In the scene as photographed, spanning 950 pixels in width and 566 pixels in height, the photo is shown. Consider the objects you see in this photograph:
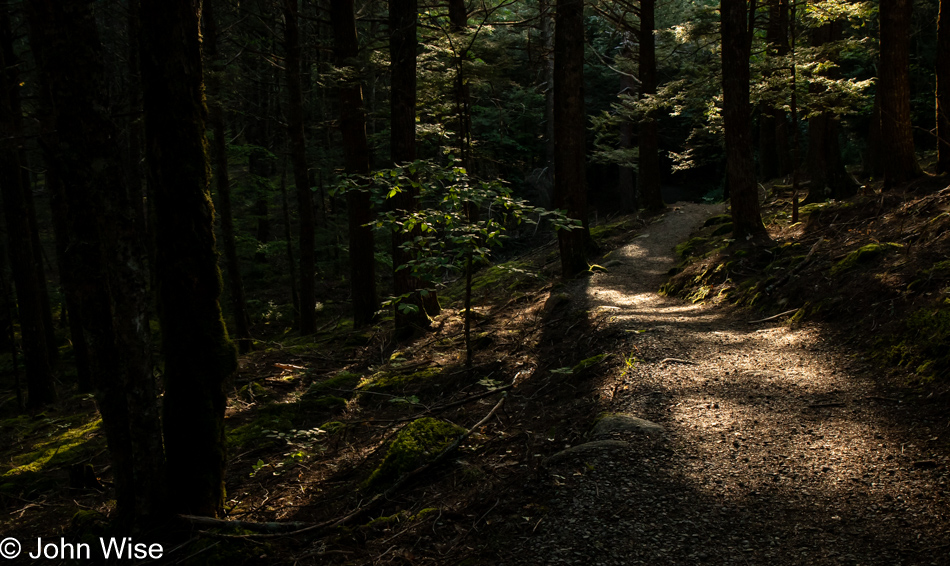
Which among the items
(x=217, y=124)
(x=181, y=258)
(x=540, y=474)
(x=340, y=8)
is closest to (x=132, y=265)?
(x=181, y=258)

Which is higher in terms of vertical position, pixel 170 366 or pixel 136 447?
pixel 170 366

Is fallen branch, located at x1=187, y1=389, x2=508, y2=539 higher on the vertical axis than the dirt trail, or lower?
lower

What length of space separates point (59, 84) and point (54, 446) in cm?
586

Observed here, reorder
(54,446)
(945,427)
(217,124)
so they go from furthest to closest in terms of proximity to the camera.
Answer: (217,124)
(54,446)
(945,427)

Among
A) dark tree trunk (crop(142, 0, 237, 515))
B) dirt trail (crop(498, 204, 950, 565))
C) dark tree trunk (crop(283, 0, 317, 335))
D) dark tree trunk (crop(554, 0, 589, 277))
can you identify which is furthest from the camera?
dark tree trunk (crop(283, 0, 317, 335))

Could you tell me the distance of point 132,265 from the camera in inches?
147

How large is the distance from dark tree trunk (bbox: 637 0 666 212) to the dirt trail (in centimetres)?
1235

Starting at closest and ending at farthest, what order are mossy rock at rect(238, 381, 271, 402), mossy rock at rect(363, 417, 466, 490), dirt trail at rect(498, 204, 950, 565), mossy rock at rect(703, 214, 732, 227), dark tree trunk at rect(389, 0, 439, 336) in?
dirt trail at rect(498, 204, 950, 565)
mossy rock at rect(363, 417, 466, 490)
mossy rock at rect(238, 381, 271, 402)
dark tree trunk at rect(389, 0, 439, 336)
mossy rock at rect(703, 214, 732, 227)

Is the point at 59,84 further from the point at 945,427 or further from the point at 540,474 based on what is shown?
the point at 945,427

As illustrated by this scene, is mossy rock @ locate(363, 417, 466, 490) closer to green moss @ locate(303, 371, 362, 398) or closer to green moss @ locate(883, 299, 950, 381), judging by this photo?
green moss @ locate(303, 371, 362, 398)

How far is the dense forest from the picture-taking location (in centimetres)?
375

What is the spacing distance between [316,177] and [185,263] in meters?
18.8

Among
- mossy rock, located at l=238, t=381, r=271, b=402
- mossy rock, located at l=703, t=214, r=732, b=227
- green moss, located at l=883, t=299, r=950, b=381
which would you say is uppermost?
mossy rock, located at l=703, t=214, r=732, b=227

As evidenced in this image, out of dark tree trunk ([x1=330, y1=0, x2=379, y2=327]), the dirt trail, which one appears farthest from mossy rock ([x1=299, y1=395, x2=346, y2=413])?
dark tree trunk ([x1=330, y1=0, x2=379, y2=327])
